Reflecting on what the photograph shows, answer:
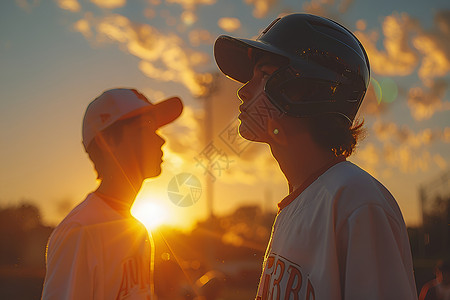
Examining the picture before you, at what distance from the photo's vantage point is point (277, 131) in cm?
230

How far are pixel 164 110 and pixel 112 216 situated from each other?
1.33 metres

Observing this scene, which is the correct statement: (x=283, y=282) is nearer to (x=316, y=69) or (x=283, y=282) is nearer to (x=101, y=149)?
(x=316, y=69)

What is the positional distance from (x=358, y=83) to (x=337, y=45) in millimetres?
250

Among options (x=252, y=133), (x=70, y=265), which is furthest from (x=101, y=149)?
(x=252, y=133)

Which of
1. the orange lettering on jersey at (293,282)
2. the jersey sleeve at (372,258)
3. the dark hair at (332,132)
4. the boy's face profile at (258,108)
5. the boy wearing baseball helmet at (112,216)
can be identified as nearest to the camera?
the jersey sleeve at (372,258)

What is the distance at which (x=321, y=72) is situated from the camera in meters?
2.27

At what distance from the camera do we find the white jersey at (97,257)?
8.95 ft

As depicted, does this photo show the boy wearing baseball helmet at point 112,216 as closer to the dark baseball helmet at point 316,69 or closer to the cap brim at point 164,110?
the cap brim at point 164,110

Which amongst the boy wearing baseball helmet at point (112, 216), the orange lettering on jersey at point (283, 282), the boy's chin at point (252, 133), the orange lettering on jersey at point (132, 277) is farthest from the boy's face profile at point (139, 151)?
the orange lettering on jersey at point (283, 282)

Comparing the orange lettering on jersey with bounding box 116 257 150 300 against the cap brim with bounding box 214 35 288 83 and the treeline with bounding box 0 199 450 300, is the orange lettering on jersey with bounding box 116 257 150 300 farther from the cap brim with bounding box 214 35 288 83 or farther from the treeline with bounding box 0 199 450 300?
the cap brim with bounding box 214 35 288 83

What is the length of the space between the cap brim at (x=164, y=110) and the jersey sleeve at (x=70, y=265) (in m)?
1.28

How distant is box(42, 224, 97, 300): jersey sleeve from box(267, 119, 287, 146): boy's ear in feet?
5.17

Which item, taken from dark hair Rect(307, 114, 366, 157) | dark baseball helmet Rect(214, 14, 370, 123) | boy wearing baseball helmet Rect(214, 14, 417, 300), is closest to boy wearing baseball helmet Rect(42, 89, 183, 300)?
boy wearing baseball helmet Rect(214, 14, 417, 300)

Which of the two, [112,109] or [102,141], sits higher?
[112,109]
